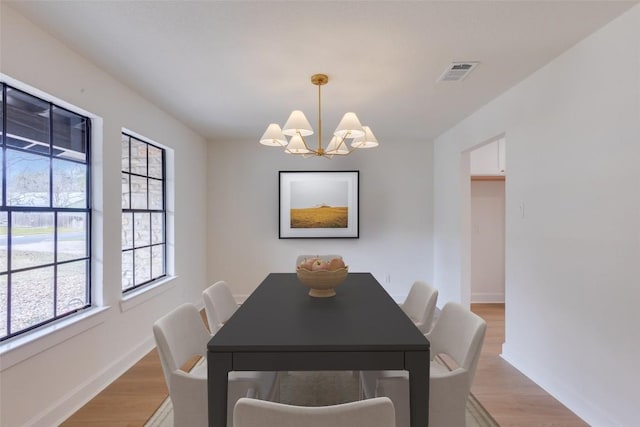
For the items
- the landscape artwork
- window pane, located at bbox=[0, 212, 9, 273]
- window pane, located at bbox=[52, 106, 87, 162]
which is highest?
window pane, located at bbox=[52, 106, 87, 162]

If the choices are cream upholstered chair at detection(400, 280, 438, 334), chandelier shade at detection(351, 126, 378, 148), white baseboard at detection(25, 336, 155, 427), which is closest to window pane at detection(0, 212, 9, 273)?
white baseboard at detection(25, 336, 155, 427)

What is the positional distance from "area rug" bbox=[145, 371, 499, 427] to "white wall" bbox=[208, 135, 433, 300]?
2.35 m

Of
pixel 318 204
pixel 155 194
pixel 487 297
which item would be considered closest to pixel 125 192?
pixel 155 194

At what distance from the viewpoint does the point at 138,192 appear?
10.6ft

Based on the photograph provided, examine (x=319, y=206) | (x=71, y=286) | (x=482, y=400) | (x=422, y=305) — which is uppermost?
(x=319, y=206)

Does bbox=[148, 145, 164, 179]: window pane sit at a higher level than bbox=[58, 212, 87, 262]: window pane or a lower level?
higher

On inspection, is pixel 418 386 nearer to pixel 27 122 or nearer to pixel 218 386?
pixel 218 386

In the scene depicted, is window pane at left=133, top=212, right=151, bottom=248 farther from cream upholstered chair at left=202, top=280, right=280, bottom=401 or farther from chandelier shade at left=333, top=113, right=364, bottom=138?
chandelier shade at left=333, top=113, right=364, bottom=138

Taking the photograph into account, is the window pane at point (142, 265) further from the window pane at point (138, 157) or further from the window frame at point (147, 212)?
the window pane at point (138, 157)

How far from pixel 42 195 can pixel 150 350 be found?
5.78ft

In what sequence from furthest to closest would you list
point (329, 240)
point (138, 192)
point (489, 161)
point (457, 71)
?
point (329, 240) → point (489, 161) → point (138, 192) → point (457, 71)

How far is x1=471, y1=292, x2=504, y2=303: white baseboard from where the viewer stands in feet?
15.6

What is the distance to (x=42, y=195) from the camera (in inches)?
82.1

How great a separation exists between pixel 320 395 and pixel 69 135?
2588 millimetres
